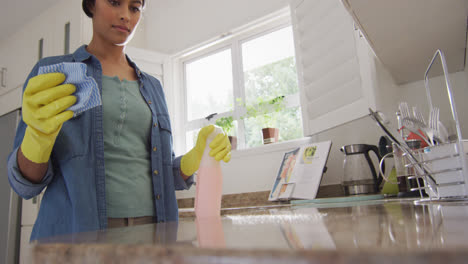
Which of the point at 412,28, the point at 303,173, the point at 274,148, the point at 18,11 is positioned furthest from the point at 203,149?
the point at 18,11

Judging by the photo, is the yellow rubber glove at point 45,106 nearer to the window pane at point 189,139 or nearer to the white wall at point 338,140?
the white wall at point 338,140

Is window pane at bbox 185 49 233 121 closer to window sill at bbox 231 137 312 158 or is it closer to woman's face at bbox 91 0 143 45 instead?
Answer: window sill at bbox 231 137 312 158

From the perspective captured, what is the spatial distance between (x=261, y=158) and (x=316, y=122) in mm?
742

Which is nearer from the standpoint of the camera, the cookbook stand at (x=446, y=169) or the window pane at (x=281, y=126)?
the cookbook stand at (x=446, y=169)

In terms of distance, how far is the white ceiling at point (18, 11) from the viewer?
293 cm

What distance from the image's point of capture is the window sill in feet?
7.48

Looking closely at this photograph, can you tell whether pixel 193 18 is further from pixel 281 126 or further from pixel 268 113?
pixel 281 126

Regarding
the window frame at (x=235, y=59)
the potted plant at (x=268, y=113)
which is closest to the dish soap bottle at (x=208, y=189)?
the potted plant at (x=268, y=113)

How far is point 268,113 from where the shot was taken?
266 cm

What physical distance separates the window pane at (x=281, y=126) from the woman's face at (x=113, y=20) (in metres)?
1.70

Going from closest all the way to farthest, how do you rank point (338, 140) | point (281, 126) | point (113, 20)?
point (113, 20)
point (338, 140)
point (281, 126)

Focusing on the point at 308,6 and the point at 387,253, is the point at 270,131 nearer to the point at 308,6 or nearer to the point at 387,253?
the point at 308,6

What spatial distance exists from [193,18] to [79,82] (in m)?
2.55

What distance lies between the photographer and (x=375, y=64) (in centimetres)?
139
